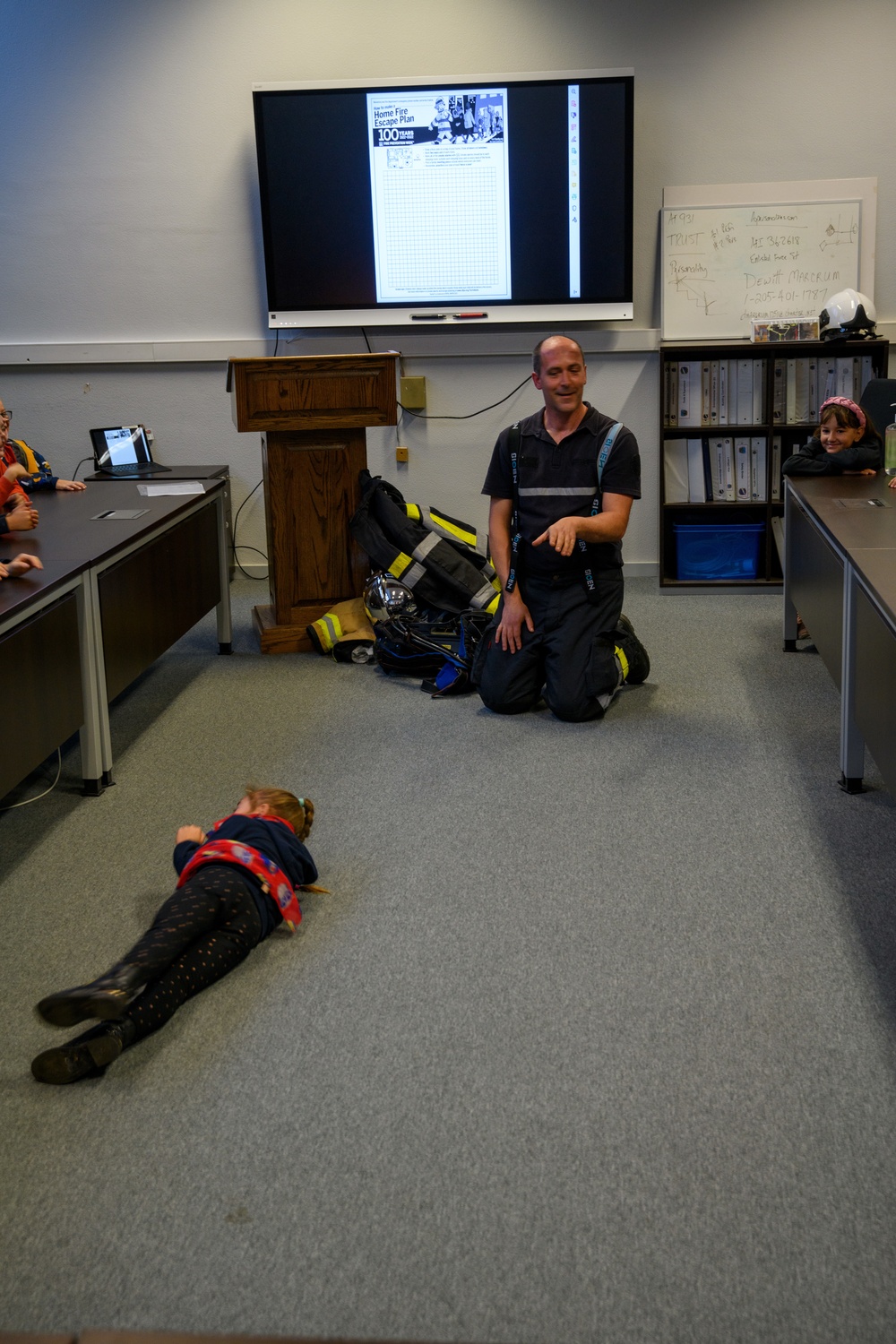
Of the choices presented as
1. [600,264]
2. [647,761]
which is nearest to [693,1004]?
[647,761]

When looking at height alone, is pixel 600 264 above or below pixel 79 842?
above

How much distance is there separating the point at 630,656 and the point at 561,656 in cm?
32

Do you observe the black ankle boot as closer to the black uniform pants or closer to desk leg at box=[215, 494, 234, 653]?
A: the black uniform pants

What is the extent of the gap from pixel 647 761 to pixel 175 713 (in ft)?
→ 5.24

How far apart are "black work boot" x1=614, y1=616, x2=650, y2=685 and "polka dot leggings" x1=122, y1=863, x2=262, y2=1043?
6.28ft

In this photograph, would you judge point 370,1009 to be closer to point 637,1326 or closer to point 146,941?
point 146,941

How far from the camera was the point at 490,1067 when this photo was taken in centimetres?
198

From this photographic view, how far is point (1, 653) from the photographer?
2625mm

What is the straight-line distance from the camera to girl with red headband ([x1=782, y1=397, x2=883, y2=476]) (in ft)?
14.6

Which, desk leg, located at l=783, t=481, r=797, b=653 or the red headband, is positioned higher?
the red headband

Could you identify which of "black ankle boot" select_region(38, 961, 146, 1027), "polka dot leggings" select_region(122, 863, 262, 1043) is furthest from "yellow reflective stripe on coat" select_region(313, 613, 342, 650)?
"black ankle boot" select_region(38, 961, 146, 1027)

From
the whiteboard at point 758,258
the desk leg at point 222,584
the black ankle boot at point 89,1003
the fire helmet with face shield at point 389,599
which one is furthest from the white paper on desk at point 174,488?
the black ankle boot at point 89,1003

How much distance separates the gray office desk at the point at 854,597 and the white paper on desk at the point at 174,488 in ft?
7.11

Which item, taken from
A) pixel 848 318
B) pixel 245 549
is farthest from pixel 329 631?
pixel 848 318
